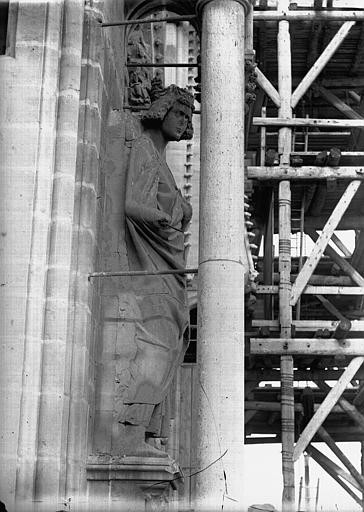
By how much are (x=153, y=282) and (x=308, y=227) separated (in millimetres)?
17220

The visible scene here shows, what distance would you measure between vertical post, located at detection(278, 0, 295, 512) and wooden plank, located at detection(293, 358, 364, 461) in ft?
1.07

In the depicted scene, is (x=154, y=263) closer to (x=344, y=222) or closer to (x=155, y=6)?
(x=155, y=6)

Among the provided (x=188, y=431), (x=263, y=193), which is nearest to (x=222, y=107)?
(x=188, y=431)

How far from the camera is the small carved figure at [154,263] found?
9.53m

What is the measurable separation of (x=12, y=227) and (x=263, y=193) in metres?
16.8

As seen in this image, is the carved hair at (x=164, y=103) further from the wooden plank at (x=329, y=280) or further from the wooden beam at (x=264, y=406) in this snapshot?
the wooden plank at (x=329, y=280)

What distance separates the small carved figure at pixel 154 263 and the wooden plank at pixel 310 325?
12.2 meters

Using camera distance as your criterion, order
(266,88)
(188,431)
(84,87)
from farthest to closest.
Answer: (266,88) < (188,431) < (84,87)

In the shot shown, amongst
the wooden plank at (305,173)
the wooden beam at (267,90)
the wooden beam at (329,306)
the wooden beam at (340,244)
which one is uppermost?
the wooden beam at (267,90)

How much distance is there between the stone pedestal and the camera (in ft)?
29.7

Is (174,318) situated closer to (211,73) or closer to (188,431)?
(188,431)

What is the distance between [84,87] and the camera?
9.88 metres

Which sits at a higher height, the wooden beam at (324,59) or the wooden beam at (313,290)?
the wooden beam at (324,59)

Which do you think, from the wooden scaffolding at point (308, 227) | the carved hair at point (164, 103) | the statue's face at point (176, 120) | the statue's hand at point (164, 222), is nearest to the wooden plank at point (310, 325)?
the wooden scaffolding at point (308, 227)
